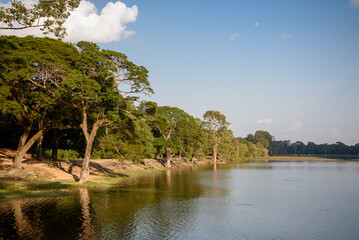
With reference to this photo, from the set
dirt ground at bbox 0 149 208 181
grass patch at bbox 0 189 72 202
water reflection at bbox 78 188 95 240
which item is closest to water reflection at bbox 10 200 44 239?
water reflection at bbox 78 188 95 240

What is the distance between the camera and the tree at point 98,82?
34719mm

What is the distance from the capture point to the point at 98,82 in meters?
38.6

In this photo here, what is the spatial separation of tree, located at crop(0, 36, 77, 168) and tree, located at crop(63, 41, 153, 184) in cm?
217

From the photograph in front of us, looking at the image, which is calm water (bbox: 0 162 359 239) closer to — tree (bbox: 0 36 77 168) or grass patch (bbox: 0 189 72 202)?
grass patch (bbox: 0 189 72 202)

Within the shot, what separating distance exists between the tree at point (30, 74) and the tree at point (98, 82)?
2.17 m

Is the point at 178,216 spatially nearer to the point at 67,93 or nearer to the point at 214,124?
the point at 67,93

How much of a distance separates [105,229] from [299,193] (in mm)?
29485

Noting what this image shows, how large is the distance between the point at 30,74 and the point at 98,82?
28.5 ft

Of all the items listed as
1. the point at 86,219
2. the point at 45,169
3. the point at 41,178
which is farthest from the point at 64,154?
the point at 86,219

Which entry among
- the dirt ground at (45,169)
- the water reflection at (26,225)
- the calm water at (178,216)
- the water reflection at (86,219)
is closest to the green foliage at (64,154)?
the dirt ground at (45,169)

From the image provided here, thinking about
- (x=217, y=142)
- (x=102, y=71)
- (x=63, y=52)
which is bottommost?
(x=217, y=142)

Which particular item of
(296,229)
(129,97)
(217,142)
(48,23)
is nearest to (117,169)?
(129,97)

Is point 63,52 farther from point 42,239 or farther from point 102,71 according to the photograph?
point 42,239

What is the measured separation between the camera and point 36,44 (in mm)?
37281
